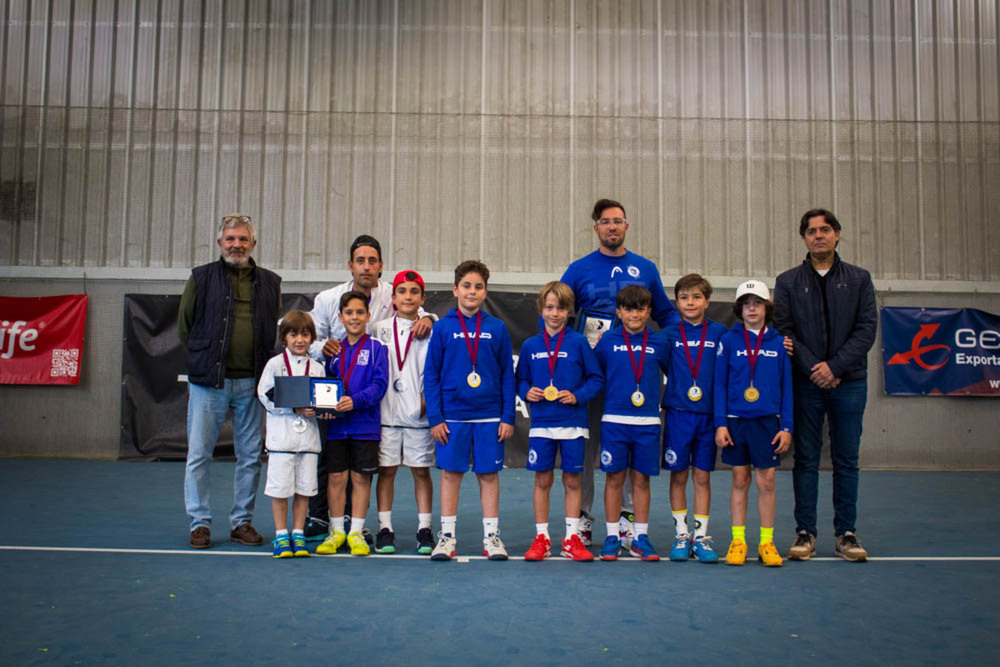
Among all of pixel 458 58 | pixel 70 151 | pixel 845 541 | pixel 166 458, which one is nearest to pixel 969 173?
pixel 458 58

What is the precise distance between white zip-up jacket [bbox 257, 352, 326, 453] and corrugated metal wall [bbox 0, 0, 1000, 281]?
16.2 ft

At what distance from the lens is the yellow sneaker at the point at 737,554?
11.6 feet

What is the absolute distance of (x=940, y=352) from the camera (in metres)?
8.56

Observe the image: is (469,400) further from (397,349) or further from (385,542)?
(385,542)

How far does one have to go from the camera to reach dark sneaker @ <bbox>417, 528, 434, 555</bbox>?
12.3 feet

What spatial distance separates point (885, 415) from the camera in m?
8.59

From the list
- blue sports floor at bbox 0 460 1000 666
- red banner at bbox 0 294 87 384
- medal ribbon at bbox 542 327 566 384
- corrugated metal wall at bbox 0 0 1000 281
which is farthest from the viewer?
corrugated metal wall at bbox 0 0 1000 281

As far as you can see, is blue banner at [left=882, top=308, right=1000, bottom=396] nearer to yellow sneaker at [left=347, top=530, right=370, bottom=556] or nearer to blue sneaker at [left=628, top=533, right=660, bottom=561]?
blue sneaker at [left=628, top=533, right=660, bottom=561]

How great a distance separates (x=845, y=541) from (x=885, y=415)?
18.2ft

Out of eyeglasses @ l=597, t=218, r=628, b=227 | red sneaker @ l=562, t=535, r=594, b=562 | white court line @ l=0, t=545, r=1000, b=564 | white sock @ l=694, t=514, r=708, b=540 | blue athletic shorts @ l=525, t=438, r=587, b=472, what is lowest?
white court line @ l=0, t=545, r=1000, b=564

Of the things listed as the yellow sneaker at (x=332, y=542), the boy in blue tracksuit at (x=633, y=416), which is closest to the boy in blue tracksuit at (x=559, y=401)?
the boy in blue tracksuit at (x=633, y=416)

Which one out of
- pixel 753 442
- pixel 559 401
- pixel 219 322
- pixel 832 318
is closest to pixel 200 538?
pixel 219 322

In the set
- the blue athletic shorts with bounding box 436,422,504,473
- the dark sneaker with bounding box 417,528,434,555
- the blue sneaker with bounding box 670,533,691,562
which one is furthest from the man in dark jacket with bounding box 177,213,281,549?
the blue sneaker with bounding box 670,533,691,562

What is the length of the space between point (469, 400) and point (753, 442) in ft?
4.45
